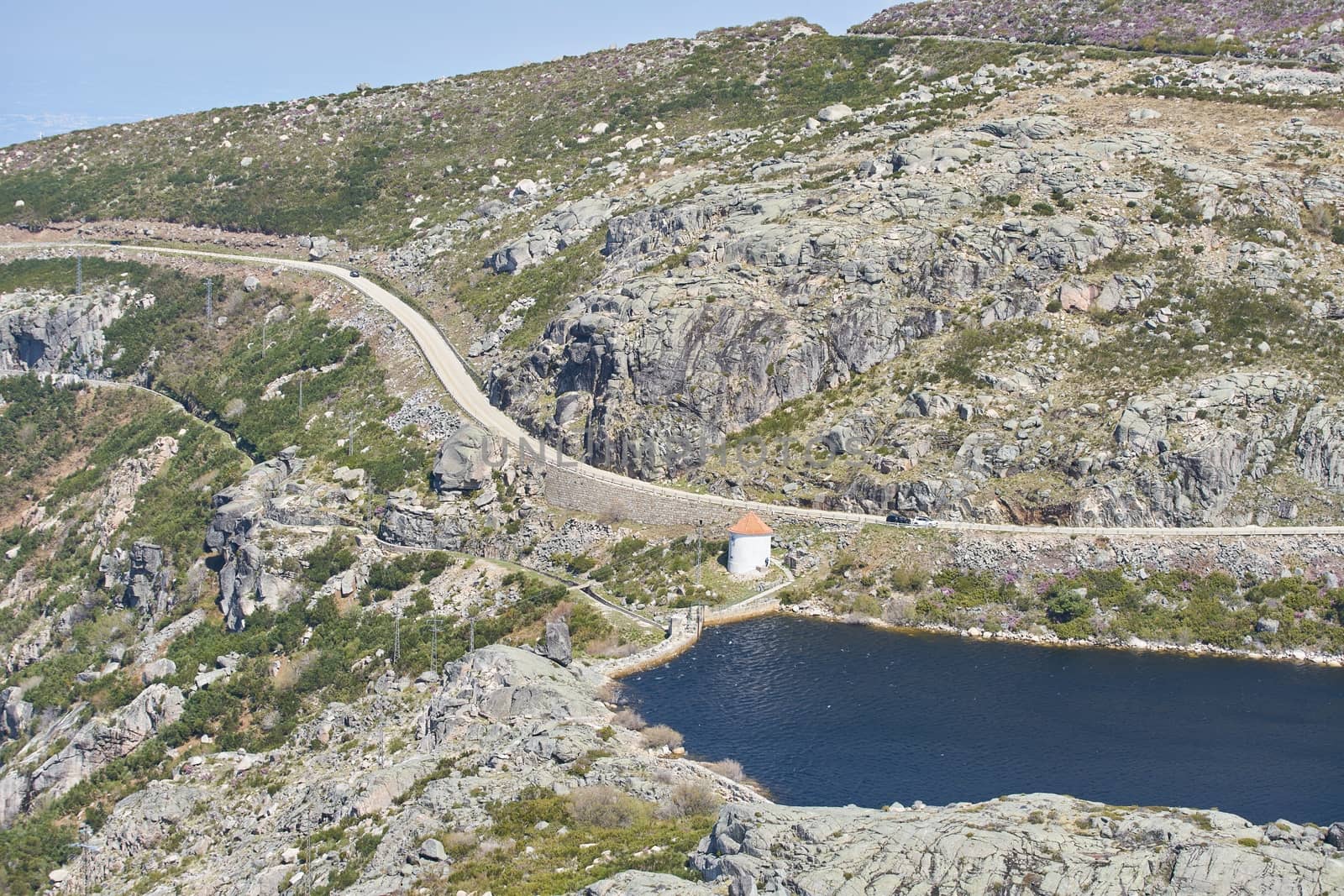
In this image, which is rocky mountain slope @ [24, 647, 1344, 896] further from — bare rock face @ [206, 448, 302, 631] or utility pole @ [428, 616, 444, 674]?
bare rock face @ [206, 448, 302, 631]

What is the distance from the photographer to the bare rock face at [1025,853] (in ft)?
134

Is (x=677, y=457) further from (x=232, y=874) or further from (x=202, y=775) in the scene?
(x=232, y=874)

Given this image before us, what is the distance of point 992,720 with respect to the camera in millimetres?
66375

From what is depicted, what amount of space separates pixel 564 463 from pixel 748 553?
1943 centimetres

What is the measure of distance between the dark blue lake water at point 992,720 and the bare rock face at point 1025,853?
9.85 m

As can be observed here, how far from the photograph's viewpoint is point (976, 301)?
99.5 meters

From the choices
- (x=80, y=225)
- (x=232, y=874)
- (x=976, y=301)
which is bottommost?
(x=232, y=874)

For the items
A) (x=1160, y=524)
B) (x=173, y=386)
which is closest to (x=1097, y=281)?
(x=1160, y=524)

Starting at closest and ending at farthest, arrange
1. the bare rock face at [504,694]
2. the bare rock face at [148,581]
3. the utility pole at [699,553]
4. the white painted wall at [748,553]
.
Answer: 1. the bare rock face at [504,694]
2. the white painted wall at [748,553]
3. the utility pole at [699,553]
4. the bare rock face at [148,581]

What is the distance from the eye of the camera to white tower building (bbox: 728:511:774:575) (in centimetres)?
8531

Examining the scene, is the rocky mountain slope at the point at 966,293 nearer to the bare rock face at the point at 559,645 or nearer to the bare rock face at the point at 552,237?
the bare rock face at the point at 552,237

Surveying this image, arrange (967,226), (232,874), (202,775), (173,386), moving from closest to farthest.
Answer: (232,874) < (202,775) < (967,226) < (173,386)

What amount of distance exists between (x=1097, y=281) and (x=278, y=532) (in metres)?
64.2

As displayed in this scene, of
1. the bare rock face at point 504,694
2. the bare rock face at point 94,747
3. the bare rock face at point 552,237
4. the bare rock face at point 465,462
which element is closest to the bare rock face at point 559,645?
the bare rock face at point 504,694
